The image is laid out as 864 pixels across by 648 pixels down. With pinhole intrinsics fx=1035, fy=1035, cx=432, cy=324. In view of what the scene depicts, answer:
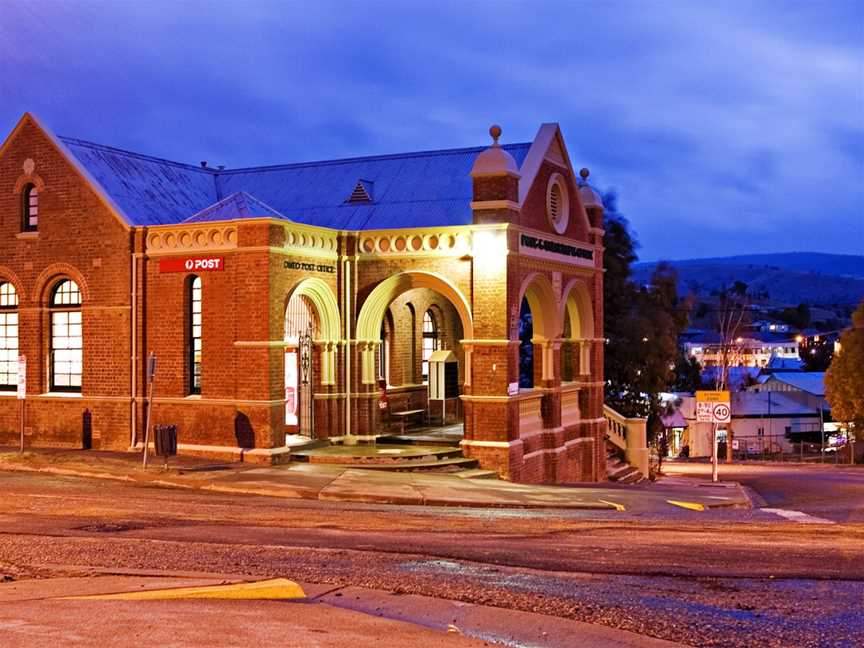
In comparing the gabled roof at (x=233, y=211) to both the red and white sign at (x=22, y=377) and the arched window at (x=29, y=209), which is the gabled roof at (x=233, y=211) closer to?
the arched window at (x=29, y=209)

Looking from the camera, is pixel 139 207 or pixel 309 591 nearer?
pixel 309 591

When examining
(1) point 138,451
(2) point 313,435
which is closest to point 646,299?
(2) point 313,435

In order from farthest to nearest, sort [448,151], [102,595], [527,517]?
1. [448,151]
2. [527,517]
3. [102,595]

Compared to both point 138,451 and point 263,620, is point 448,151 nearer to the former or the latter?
point 138,451

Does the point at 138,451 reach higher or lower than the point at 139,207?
lower

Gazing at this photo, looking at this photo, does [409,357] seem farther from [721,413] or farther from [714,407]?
[721,413]

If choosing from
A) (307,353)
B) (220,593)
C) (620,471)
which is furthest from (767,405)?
(220,593)

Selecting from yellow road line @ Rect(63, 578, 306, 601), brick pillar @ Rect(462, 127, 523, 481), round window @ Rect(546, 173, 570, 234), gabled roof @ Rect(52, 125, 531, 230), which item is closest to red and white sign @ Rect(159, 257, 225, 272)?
gabled roof @ Rect(52, 125, 531, 230)

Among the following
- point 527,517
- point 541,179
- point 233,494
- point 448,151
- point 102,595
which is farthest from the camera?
point 448,151

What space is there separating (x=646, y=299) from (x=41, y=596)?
33.4 metres

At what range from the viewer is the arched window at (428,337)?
2944 cm

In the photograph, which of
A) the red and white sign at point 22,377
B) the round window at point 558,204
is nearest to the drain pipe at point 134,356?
the red and white sign at point 22,377

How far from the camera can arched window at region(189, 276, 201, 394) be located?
73.4 ft

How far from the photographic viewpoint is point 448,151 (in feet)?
89.4
